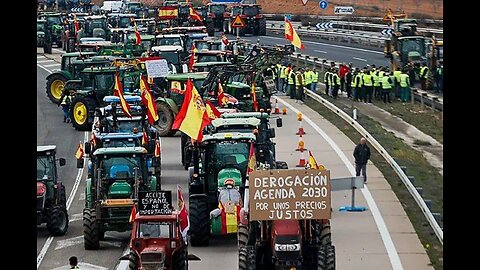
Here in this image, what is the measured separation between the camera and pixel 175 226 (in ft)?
59.4

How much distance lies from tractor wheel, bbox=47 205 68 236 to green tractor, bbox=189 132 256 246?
2.79m

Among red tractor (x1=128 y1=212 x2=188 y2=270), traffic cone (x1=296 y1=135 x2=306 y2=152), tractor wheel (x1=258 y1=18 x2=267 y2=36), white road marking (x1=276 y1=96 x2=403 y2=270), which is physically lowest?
white road marking (x1=276 y1=96 x2=403 y2=270)

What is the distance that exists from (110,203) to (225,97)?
43.7ft

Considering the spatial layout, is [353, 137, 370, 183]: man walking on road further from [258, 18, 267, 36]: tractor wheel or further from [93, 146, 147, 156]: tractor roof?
[258, 18, 267, 36]: tractor wheel

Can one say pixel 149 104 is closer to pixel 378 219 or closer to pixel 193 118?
pixel 193 118

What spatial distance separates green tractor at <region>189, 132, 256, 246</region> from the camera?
855 inches

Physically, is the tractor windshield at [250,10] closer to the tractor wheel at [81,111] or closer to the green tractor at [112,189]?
the tractor wheel at [81,111]

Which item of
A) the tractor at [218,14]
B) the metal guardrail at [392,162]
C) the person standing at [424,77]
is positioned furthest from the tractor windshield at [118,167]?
the tractor at [218,14]

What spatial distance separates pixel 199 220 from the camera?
21781 mm

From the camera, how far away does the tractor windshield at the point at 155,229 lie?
59.4 ft

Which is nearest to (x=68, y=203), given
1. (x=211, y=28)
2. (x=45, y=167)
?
(x=45, y=167)

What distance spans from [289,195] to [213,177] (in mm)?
5519

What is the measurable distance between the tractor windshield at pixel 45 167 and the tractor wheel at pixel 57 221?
2.42 feet

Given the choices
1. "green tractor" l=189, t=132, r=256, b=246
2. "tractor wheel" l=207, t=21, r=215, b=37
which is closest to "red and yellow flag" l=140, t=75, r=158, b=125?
"green tractor" l=189, t=132, r=256, b=246
